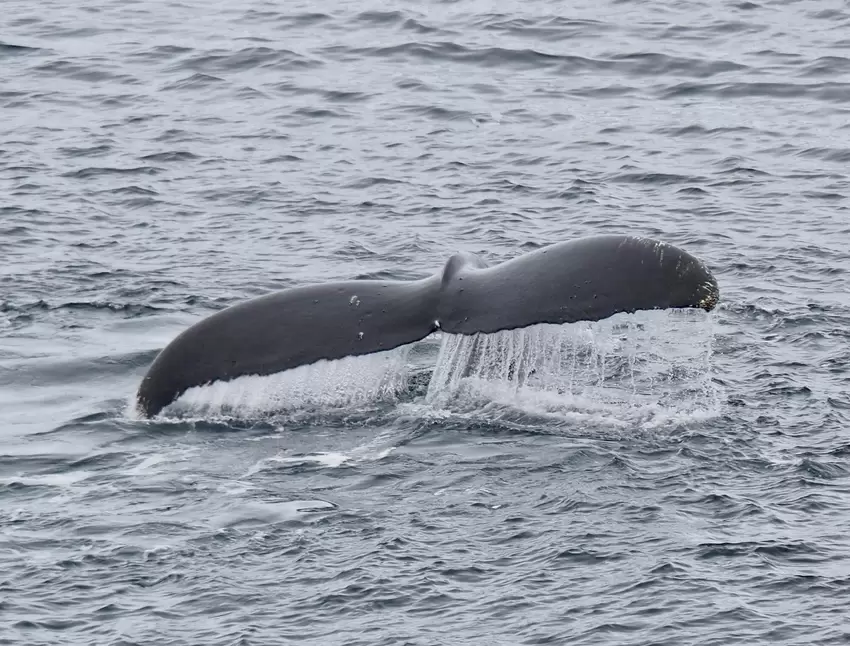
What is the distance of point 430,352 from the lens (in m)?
11.5

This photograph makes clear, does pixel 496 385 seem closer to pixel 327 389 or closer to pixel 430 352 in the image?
pixel 327 389

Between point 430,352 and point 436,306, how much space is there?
304 cm

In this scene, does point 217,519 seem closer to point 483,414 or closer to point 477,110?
point 483,414

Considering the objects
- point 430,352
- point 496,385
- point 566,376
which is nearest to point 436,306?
point 496,385

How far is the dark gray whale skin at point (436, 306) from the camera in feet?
26.7

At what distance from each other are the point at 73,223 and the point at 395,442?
23.4 ft

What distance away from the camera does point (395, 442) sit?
954 cm

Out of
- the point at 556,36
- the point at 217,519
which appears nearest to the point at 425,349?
the point at 217,519

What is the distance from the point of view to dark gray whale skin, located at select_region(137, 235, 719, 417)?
8133 millimetres

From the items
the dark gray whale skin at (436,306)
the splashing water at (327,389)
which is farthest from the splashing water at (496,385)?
the dark gray whale skin at (436,306)

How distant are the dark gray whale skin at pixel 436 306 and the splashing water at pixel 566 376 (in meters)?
0.52

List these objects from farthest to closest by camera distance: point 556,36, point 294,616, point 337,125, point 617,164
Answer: point 556,36 → point 337,125 → point 617,164 → point 294,616

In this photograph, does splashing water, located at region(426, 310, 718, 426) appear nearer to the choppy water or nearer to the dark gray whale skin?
the choppy water

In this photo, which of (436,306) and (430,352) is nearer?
(436,306)
